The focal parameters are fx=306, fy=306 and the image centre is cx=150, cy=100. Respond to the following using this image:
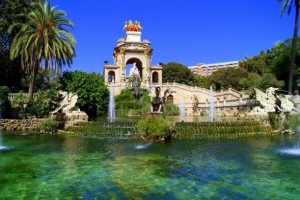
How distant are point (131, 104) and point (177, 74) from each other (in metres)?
31.0

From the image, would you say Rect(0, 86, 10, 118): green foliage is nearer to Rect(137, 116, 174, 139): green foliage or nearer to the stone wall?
the stone wall

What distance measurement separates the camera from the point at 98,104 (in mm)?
37844

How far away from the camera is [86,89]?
118ft

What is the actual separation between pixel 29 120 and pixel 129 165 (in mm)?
14449

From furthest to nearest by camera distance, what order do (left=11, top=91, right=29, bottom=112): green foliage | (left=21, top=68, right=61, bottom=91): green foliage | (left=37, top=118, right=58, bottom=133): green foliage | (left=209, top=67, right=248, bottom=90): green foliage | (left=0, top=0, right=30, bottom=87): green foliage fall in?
1. (left=209, top=67, right=248, bottom=90): green foliage
2. (left=21, top=68, right=61, bottom=91): green foliage
3. (left=0, top=0, right=30, bottom=87): green foliage
4. (left=11, top=91, right=29, bottom=112): green foliage
5. (left=37, top=118, right=58, bottom=133): green foliage

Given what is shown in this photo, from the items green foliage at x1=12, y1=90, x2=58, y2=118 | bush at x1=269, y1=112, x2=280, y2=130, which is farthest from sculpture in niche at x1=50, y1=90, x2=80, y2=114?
bush at x1=269, y1=112, x2=280, y2=130

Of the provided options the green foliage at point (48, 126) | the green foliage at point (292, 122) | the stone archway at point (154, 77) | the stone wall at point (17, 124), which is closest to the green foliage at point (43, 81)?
the stone wall at point (17, 124)

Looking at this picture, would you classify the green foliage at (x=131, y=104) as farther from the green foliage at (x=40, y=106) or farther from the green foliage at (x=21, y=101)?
the green foliage at (x=40, y=106)

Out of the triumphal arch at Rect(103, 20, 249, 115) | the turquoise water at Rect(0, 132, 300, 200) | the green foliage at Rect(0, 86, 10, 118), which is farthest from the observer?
the triumphal arch at Rect(103, 20, 249, 115)

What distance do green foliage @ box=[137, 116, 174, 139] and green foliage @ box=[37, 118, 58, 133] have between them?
22.2ft

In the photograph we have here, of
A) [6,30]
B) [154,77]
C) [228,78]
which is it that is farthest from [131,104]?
[228,78]

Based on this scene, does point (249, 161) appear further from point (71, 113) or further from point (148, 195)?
point (71, 113)

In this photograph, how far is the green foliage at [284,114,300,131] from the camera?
738 inches

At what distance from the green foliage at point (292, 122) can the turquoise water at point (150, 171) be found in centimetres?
483
